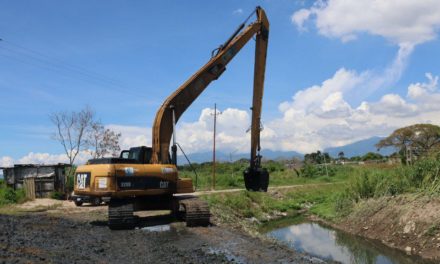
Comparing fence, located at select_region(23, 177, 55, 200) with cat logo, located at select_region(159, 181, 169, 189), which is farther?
fence, located at select_region(23, 177, 55, 200)

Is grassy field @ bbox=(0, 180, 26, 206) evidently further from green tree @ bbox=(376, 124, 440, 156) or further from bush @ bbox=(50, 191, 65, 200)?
green tree @ bbox=(376, 124, 440, 156)

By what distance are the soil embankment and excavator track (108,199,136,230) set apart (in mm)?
8389

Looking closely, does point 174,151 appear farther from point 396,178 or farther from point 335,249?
point 396,178

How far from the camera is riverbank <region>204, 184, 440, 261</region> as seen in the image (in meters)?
14.3

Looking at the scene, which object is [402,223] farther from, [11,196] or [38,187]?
[11,196]

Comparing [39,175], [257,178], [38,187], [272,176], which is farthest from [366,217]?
[272,176]

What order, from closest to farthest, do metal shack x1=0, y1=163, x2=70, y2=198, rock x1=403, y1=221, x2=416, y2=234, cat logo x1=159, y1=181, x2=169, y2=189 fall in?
cat logo x1=159, y1=181, x2=169, y2=189
rock x1=403, y1=221, x2=416, y2=234
metal shack x1=0, y1=163, x2=70, y2=198

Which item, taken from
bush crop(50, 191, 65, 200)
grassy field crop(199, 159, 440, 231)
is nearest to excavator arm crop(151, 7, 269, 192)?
grassy field crop(199, 159, 440, 231)

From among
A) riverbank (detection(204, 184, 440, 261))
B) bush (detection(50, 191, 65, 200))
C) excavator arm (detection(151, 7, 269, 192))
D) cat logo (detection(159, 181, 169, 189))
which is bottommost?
riverbank (detection(204, 184, 440, 261))

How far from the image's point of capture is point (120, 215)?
13.7m

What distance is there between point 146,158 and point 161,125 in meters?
1.22

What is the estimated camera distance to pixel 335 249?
51.5 feet

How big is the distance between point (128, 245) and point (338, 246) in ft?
26.1

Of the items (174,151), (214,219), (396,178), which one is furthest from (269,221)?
(174,151)
